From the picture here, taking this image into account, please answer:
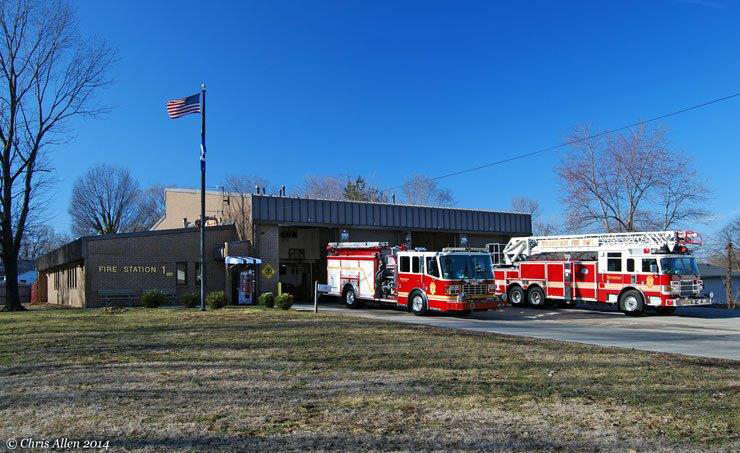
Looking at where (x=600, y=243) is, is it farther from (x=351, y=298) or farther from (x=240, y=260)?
(x=240, y=260)

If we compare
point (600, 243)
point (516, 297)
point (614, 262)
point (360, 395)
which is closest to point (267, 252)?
point (516, 297)

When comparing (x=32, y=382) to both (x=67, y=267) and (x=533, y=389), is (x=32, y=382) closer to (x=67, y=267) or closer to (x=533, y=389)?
(x=533, y=389)

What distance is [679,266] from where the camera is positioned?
75.4 ft

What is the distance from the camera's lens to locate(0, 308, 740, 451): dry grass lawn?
545 centimetres

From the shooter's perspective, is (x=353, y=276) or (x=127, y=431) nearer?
(x=127, y=431)

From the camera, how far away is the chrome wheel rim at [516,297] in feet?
93.8

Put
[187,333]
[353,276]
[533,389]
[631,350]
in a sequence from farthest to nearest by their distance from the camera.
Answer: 1. [353,276]
2. [187,333]
3. [631,350]
4. [533,389]

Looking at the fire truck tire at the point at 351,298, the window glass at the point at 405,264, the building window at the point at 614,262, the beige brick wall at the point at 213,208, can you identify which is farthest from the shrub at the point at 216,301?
the building window at the point at 614,262

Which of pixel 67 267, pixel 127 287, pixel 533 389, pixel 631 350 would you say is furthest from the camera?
pixel 67 267

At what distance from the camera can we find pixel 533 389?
24.6ft

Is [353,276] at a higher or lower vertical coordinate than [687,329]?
higher

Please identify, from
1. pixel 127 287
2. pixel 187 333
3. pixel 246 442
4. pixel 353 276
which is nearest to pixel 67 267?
pixel 127 287

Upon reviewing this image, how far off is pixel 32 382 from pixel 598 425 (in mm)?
6756

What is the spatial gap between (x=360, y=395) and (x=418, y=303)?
15802 mm
